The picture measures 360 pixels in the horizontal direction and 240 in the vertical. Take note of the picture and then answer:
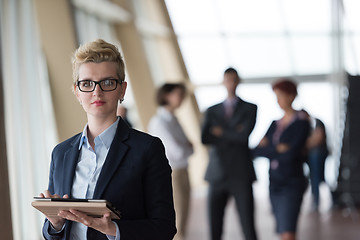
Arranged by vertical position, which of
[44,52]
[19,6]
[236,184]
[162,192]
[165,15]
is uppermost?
[165,15]

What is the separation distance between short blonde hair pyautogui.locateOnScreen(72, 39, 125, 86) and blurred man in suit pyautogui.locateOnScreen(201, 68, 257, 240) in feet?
9.95

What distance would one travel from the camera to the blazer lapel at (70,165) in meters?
1.88

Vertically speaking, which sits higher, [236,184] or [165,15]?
[165,15]

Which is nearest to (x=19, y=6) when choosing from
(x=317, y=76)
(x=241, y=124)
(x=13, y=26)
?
(x=13, y=26)

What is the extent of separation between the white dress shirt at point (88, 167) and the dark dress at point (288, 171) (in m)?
2.84

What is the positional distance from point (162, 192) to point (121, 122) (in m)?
0.28

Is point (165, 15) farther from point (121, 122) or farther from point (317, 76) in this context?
point (121, 122)

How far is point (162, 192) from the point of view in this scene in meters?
1.86

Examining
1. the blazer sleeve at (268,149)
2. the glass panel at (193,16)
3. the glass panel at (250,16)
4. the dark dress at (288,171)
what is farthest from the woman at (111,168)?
the glass panel at (250,16)

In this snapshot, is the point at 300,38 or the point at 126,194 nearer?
Answer: the point at 126,194

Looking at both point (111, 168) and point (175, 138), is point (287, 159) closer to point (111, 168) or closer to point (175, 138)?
point (175, 138)

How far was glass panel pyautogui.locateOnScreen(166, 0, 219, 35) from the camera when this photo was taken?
1454 cm

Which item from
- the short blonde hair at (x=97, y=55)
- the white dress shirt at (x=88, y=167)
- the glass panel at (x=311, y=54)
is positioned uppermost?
the glass panel at (x=311, y=54)

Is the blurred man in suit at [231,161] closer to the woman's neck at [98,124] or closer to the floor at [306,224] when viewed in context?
the floor at [306,224]
